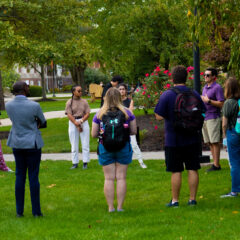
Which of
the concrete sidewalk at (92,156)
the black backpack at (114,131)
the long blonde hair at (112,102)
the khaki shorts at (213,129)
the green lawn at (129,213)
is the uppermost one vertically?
the long blonde hair at (112,102)

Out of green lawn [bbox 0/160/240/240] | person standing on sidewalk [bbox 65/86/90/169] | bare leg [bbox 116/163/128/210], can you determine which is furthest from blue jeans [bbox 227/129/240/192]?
person standing on sidewalk [bbox 65/86/90/169]

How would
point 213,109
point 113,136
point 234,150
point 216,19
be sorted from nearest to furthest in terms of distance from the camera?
point 113,136, point 234,150, point 216,19, point 213,109

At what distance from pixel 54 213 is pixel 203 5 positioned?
13.8 feet

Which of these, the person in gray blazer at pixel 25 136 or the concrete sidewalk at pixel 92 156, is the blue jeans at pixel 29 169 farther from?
the concrete sidewalk at pixel 92 156

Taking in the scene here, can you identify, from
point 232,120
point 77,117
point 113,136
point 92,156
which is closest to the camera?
point 113,136

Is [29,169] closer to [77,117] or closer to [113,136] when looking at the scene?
[113,136]

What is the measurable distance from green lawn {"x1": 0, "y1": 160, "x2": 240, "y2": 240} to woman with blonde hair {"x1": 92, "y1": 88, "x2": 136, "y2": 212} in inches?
20.7

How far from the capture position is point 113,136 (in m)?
6.37

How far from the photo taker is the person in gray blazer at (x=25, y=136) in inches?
254

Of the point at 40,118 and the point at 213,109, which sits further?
the point at 213,109

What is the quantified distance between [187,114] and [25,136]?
6.89ft

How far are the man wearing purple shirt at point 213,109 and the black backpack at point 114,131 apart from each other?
302 centimetres

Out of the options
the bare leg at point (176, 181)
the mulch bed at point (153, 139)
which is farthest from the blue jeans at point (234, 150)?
the mulch bed at point (153, 139)

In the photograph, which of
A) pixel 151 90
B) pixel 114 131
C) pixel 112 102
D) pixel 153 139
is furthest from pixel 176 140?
pixel 151 90
